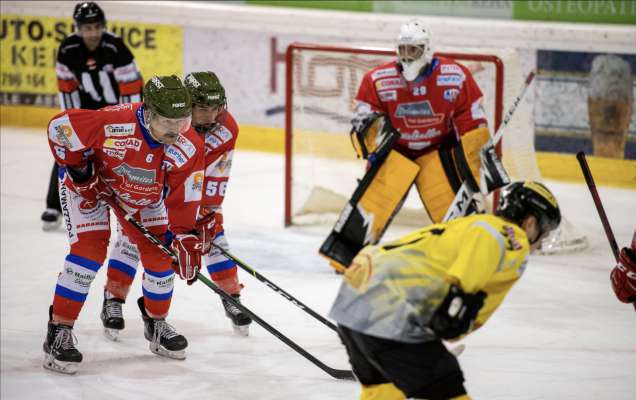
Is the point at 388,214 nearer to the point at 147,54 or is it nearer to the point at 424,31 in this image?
the point at 424,31

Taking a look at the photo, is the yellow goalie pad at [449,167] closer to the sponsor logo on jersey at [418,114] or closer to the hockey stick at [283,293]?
the sponsor logo on jersey at [418,114]

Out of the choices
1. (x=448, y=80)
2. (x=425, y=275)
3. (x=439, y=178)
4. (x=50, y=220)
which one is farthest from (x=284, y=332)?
(x=50, y=220)

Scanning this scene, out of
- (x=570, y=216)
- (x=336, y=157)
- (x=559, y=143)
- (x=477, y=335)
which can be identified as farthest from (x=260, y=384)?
(x=559, y=143)

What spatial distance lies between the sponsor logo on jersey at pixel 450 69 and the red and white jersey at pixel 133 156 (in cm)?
141

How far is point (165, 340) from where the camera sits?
4234mm

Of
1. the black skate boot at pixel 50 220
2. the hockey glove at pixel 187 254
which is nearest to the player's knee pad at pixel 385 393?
the hockey glove at pixel 187 254

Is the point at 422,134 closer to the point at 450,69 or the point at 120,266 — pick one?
the point at 450,69

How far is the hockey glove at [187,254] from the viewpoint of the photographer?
3.89 meters

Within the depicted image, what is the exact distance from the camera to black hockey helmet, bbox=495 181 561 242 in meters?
2.74

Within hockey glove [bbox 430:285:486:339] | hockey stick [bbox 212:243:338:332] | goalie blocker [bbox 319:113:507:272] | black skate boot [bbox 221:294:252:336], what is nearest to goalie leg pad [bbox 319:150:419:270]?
goalie blocker [bbox 319:113:507:272]

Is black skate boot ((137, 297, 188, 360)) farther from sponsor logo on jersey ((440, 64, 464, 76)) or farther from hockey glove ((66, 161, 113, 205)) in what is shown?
sponsor logo on jersey ((440, 64, 464, 76))

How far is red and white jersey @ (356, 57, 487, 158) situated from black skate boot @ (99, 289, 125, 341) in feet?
4.55

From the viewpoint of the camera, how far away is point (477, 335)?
180 inches

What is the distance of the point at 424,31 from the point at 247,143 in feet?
11.2
